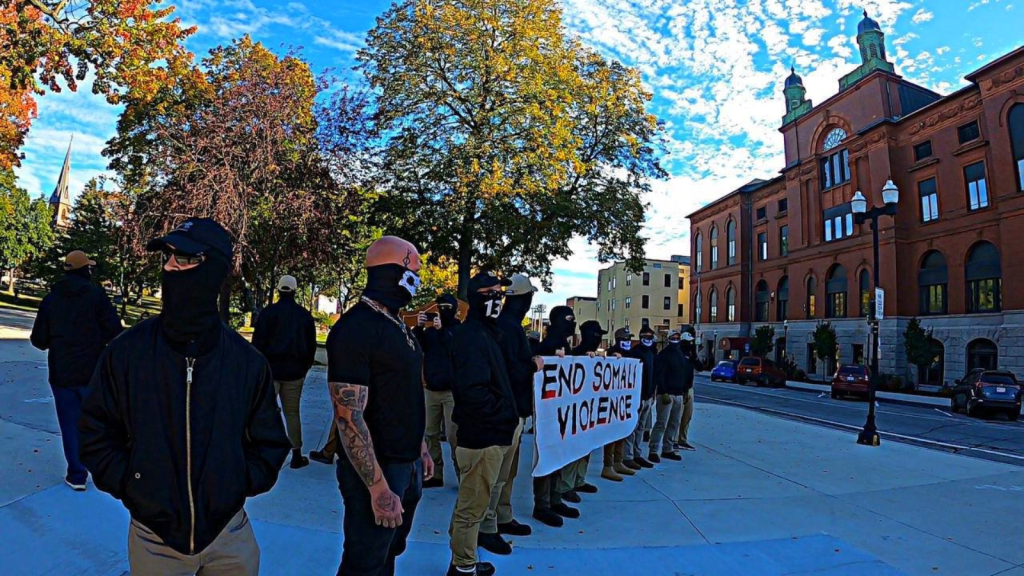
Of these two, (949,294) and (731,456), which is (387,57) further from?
(949,294)

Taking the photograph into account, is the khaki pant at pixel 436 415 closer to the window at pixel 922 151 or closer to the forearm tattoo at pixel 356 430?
the forearm tattoo at pixel 356 430

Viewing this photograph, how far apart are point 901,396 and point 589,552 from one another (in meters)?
30.4

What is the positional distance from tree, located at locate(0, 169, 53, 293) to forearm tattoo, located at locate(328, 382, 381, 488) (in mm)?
62929

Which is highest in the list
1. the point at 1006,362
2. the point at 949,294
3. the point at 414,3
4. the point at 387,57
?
the point at 414,3

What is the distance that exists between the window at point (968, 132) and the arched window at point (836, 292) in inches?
434

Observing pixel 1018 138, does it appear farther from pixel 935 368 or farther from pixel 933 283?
pixel 935 368

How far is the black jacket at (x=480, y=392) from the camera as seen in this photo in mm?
3875

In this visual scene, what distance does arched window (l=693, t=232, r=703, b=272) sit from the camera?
61.9 meters

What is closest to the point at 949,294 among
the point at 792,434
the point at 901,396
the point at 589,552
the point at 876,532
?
the point at 901,396

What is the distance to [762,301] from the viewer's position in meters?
51.6

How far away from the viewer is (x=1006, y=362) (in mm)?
28594

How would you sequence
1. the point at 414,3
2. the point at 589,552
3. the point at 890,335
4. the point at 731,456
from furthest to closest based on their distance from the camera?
the point at 890,335
the point at 414,3
the point at 731,456
the point at 589,552

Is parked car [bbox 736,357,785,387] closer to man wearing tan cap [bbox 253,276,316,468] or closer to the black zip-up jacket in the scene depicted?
man wearing tan cap [bbox 253,276,316,468]

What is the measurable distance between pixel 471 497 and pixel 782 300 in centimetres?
5006
